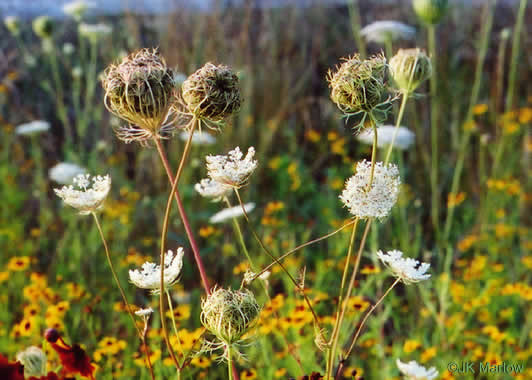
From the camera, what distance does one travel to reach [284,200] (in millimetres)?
3658

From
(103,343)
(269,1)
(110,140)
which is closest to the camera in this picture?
(103,343)

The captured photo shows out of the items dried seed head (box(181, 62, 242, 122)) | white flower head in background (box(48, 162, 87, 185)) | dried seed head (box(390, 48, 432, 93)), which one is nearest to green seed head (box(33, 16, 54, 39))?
white flower head in background (box(48, 162, 87, 185))

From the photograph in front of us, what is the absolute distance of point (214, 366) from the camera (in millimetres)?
2115

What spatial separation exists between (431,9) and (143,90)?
1.48 m

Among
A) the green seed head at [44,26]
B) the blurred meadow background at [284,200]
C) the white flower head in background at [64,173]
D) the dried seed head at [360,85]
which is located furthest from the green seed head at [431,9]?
the green seed head at [44,26]

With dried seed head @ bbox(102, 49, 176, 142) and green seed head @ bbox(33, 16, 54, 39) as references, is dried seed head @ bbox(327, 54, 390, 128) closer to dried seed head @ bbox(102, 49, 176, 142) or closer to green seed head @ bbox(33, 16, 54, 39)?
dried seed head @ bbox(102, 49, 176, 142)

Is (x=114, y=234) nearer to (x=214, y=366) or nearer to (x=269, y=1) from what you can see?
(x=214, y=366)

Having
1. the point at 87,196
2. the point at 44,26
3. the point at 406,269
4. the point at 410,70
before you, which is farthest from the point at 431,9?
the point at 44,26

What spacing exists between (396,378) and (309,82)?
283cm

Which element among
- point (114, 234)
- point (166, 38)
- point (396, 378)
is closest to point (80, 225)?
point (114, 234)

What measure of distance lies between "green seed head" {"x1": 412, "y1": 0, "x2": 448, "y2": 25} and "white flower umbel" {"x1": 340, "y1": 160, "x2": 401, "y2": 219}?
1310 millimetres

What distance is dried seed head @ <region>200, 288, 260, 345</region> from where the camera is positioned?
3.36ft

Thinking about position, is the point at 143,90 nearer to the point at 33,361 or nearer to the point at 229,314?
the point at 229,314

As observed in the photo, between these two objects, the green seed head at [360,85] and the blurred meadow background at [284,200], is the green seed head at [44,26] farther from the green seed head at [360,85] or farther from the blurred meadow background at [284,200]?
the green seed head at [360,85]
